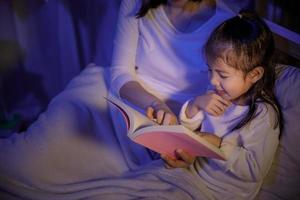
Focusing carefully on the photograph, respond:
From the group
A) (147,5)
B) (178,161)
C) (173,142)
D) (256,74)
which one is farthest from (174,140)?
(147,5)

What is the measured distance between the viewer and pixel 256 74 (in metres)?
1.02

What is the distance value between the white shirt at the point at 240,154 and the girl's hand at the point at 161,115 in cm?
10

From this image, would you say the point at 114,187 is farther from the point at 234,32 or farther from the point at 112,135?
the point at 234,32

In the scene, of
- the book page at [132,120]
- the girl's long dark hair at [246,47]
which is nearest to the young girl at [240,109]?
the girl's long dark hair at [246,47]

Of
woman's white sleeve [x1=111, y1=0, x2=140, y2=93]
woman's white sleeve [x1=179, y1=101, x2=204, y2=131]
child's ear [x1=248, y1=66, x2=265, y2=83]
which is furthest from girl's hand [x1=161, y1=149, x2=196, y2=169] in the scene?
woman's white sleeve [x1=111, y1=0, x2=140, y2=93]

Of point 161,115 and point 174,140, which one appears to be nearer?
point 174,140

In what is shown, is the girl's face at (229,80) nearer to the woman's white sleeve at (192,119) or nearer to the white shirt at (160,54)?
the woman's white sleeve at (192,119)

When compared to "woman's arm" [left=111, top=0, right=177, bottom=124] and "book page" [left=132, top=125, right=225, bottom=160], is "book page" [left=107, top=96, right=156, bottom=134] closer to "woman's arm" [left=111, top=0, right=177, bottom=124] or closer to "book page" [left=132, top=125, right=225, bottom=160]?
"book page" [left=132, top=125, right=225, bottom=160]

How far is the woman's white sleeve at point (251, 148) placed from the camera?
101 cm

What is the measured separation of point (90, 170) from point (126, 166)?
0.35ft

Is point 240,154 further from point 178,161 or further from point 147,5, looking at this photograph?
point 147,5

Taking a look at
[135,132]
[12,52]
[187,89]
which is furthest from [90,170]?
[12,52]

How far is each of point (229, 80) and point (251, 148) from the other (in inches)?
7.3

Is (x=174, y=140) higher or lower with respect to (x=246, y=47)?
lower
